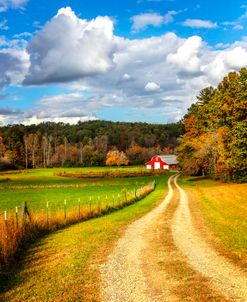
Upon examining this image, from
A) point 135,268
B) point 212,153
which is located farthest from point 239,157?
point 135,268

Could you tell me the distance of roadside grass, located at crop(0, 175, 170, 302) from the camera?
39.1ft

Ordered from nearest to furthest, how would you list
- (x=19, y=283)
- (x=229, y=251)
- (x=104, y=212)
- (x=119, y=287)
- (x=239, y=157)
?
(x=119, y=287)
(x=19, y=283)
(x=229, y=251)
(x=104, y=212)
(x=239, y=157)

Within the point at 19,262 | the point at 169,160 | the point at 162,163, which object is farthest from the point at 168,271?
the point at 169,160

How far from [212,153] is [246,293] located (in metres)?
59.4

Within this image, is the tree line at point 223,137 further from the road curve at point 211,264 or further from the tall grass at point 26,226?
the road curve at point 211,264

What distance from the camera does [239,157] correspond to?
183 feet

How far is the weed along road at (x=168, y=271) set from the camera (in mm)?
11414

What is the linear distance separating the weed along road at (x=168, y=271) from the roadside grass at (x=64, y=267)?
0.54 meters

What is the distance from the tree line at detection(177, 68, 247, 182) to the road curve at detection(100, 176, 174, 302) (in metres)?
37.6

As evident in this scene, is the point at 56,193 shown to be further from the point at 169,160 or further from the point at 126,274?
Answer: the point at 169,160

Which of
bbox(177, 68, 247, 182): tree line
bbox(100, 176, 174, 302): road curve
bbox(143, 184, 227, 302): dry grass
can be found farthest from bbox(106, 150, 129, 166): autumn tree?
bbox(143, 184, 227, 302): dry grass

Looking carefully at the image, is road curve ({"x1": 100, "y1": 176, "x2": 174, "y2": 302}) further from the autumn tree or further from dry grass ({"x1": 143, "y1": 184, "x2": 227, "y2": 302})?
the autumn tree

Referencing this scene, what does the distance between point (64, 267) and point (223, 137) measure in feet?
163

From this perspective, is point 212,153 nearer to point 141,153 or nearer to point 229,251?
point 229,251
